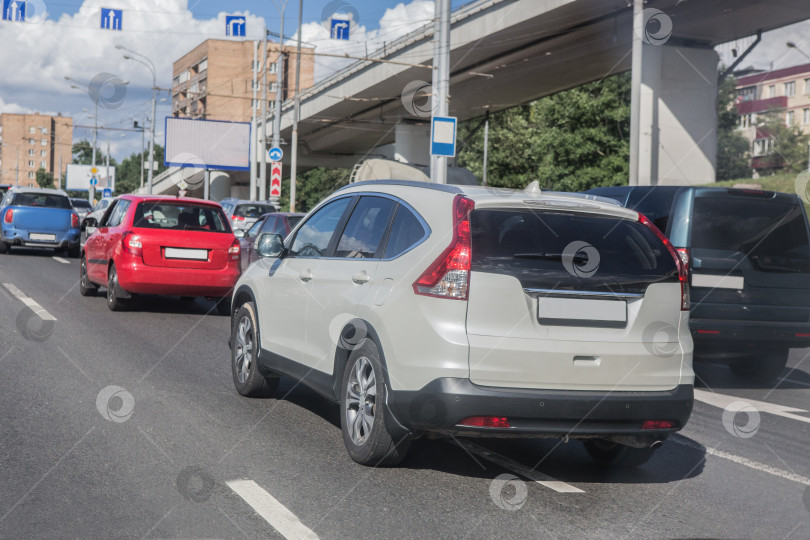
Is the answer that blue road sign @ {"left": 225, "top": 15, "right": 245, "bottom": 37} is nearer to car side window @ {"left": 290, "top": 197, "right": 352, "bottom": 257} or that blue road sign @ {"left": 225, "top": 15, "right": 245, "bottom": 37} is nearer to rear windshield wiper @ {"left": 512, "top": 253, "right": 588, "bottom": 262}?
car side window @ {"left": 290, "top": 197, "right": 352, "bottom": 257}

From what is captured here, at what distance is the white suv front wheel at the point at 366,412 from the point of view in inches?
213

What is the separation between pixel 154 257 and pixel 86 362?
425 cm

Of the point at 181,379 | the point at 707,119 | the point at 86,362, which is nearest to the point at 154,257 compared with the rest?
the point at 86,362

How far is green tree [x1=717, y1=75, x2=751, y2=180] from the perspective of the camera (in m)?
85.6

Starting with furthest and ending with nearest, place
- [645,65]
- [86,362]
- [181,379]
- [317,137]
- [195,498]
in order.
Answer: [317,137] < [645,65] < [86,362] < [181,379] < [195,498]

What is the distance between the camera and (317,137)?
6272 centimetres

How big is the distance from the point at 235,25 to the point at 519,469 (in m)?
29.6

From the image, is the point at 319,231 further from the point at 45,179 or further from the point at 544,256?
the point at 45,179

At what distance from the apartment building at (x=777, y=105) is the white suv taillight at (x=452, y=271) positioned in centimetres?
9594

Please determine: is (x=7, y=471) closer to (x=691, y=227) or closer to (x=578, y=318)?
(x=578, y=318)

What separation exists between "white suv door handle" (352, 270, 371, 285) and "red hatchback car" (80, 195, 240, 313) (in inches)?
303

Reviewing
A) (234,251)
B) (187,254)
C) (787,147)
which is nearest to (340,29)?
(234,251)

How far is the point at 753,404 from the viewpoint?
8.45m

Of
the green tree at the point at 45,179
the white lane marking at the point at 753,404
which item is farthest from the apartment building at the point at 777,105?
the green tree at the point at 45,179
